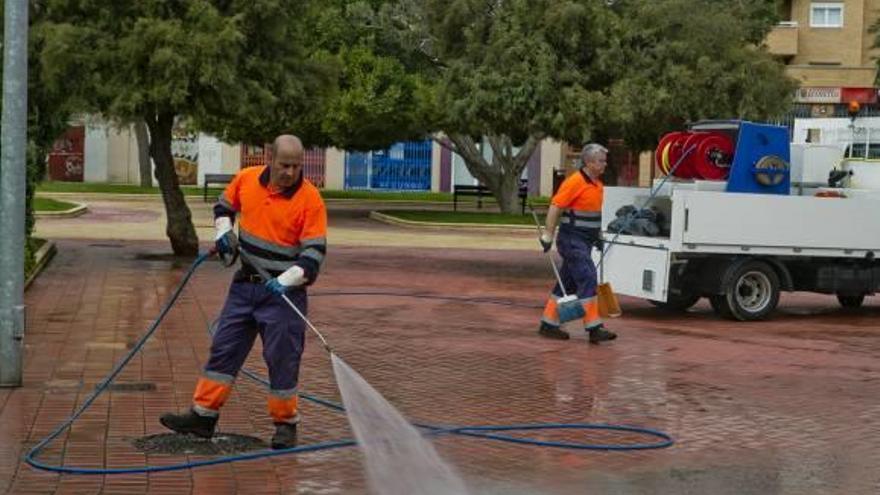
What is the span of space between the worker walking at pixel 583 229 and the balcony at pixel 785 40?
4508 cm

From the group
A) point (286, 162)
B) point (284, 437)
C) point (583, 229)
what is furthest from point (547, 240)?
point (286, 162)

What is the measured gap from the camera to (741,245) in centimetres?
1505

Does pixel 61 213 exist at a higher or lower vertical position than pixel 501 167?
lower

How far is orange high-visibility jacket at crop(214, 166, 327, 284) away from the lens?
25.1 feet

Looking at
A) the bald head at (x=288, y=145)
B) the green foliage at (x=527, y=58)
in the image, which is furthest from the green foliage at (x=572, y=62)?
the bald head at (x=288, y=145)

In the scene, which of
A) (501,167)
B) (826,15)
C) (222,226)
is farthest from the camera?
(826,15)

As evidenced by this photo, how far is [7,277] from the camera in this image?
31.0 feet

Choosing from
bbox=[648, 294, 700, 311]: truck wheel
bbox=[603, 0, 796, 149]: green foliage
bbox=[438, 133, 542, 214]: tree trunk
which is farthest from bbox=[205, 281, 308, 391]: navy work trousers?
bbox=[438, 133, 542, 214]: tree trunk

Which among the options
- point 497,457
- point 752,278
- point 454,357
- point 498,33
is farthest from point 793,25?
point 497,457

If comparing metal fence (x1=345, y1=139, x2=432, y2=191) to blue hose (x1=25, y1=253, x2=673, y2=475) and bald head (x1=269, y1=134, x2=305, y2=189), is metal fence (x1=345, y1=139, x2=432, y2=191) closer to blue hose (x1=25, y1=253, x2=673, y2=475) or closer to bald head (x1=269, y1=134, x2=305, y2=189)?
blue hose (x1=25, y1=253, x2=673, y2=475)

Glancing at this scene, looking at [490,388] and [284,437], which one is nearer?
[284,437]

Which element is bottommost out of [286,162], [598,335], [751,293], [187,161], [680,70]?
[598,335]

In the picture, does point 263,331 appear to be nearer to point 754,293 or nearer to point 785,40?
point 754,293

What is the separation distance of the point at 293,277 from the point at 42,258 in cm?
1275
